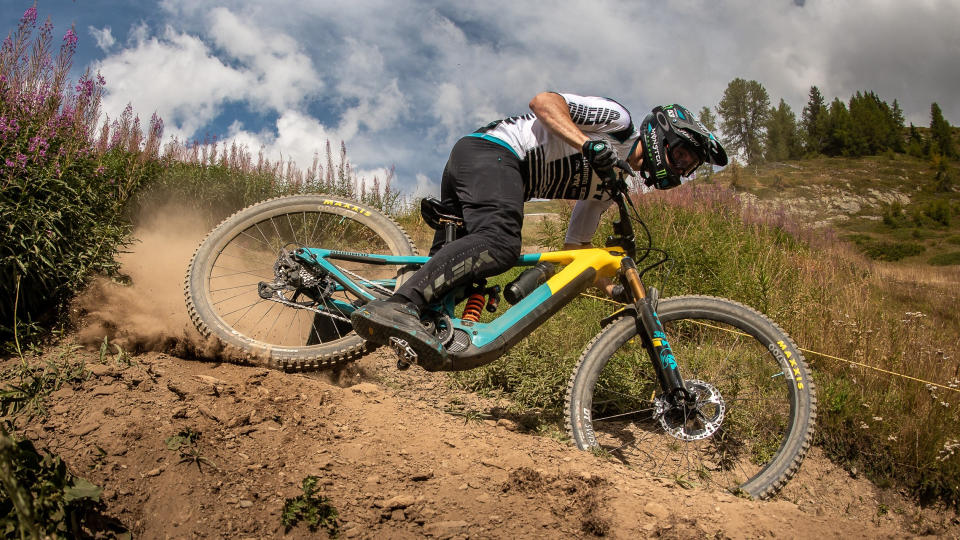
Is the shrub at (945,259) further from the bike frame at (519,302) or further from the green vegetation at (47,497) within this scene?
the green vegetation at (47,497)

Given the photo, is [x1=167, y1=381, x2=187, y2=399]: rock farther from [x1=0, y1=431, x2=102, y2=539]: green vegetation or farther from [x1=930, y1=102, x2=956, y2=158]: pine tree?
[x1=930, y1=102, x2=956, y2=158]: pine tree

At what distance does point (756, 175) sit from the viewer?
169ft

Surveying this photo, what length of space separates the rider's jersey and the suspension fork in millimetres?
681

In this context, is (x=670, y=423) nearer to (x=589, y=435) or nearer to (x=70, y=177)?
(x=589, y=435)

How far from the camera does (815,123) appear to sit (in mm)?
88875

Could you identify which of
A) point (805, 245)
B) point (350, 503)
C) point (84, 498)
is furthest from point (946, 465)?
point (805, 245)

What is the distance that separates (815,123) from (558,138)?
102 m

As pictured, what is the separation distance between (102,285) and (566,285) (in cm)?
374

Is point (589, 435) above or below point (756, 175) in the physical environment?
below

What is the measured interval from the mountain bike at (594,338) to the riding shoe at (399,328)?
0.06 m

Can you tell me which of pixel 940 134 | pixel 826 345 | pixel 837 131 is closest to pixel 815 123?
pixel 837 131

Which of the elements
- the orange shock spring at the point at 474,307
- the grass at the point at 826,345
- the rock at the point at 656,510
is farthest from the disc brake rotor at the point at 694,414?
the orange shock spring at the point at 474,307

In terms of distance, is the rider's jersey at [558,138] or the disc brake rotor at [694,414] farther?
the rider's jersey at [558,138]

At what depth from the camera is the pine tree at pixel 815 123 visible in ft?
280
